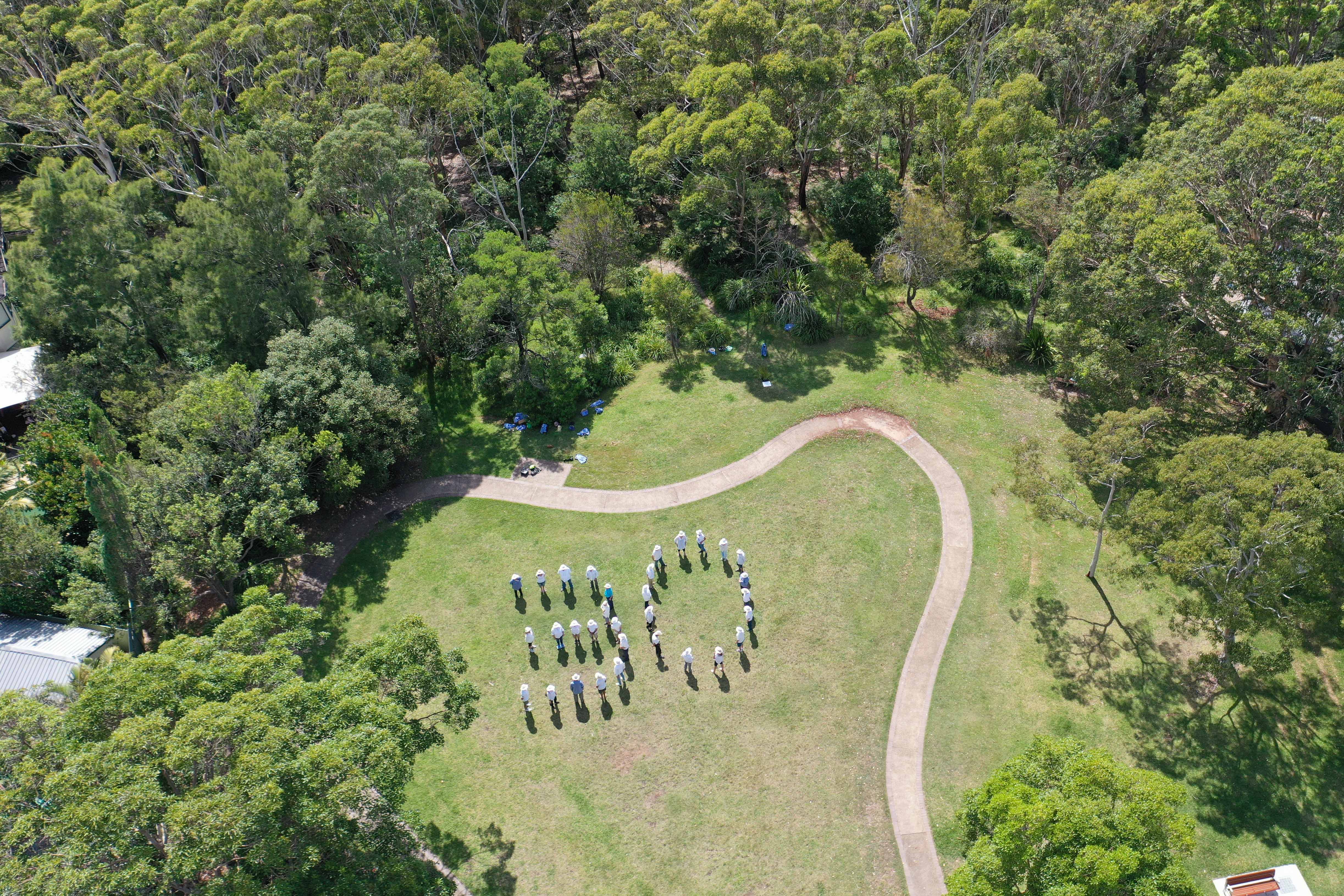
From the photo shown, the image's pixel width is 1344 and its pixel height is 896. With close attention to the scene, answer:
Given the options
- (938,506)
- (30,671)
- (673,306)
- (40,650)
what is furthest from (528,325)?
(30,671)

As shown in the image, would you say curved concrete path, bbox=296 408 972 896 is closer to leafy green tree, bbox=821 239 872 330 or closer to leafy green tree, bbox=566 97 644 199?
leafy green tree, bbox=821 239 872 330

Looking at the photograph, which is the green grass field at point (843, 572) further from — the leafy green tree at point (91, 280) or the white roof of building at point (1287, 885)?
the leafy green tree at point (91, 280)

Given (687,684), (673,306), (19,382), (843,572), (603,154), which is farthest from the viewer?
(603,154)

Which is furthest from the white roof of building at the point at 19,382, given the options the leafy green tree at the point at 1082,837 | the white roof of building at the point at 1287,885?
the white roof of building at the point at 1287,885

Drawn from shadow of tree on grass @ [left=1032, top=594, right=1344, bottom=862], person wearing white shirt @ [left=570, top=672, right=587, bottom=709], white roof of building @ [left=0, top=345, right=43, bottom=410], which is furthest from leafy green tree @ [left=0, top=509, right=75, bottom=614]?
shadow of tree on grass @ [left=1032, top=594, right=1344, bottom=862]

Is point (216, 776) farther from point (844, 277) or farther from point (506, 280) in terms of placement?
point (844, 277)

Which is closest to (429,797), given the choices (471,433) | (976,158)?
(471,433)
